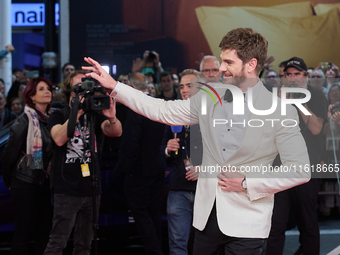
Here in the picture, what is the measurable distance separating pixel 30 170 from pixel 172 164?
129cm

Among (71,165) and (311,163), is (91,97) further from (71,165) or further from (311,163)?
(311,163)

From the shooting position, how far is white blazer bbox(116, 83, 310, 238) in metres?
2.87

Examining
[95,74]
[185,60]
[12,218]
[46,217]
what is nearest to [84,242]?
[46,217]

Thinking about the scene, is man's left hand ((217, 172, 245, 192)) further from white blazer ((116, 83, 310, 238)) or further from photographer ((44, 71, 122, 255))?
photographer ((44, 71, 122, 255))

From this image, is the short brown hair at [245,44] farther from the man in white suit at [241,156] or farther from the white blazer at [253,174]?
the white blazer at [253,174]

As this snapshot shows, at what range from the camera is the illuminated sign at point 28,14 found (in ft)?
39.7

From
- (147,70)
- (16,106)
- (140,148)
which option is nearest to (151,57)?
(147,70)

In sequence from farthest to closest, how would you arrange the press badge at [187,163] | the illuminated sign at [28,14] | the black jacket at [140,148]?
the illuminated sign at [28,14], the black jacket at [140,148], the press badge at [187,163]

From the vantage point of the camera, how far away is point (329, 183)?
7.41 metres

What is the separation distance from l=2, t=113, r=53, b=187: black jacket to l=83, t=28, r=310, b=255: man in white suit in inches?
81.5

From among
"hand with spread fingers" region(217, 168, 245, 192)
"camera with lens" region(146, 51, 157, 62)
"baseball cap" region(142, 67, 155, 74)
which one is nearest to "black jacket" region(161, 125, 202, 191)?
"hand with spread fingers" region(217, 168, 245, 192)

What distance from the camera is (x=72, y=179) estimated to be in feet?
14.8

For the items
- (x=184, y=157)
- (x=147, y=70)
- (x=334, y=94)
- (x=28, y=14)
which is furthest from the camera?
(x=28, y=14)

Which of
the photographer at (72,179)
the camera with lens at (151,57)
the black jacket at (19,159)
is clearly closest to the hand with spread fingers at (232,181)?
the photographer at (72,179)
